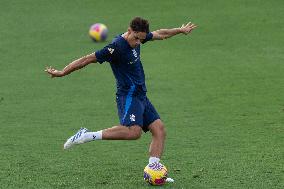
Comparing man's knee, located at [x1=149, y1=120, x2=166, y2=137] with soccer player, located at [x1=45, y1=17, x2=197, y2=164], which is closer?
soccer player, located at [x1=45, y1=17, x2=197, y2=164]

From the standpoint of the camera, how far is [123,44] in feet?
33.1

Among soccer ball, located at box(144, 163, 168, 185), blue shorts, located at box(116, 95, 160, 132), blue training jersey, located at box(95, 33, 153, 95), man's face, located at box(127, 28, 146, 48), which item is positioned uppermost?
man's face, located at box(127, 28, 146, 48)

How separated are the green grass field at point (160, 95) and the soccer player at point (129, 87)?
1.75 ft

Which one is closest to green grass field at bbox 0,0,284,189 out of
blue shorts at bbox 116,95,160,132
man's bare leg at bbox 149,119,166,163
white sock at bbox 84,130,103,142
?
man's bare leg at bbox 149,119,166,163

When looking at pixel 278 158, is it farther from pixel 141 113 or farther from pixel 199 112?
pixel 199 112

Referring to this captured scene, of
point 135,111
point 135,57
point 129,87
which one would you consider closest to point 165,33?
point 135,57

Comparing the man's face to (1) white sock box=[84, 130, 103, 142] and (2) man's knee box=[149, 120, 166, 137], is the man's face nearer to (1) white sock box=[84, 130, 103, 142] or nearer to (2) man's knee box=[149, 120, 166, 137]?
(2) man's knee box=[149, 120, 166, 137]

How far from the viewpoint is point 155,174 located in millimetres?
9789

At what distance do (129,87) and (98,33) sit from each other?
1247 centimetres

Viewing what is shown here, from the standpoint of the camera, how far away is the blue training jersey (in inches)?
396

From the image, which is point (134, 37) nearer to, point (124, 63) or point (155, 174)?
point (124, 63)

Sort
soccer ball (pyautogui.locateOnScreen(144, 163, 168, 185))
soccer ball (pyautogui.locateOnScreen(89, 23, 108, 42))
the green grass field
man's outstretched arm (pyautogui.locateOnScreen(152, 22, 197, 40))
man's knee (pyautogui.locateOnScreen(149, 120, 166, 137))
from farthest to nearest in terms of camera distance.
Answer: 1. soccer ball (pyautogui.locateOnScreen(89, 23, 108, 42))
2. man's outstretched arm (pyautogui.locateOnScreen(152, 22, 197, 40))
3. the green grass field
4. man's knee (pyautogui.locateOnScreen(149, 120, 166, 137))
5. soccer ball (pyautogui.locateOnScreen(144, 163, 168, 185))

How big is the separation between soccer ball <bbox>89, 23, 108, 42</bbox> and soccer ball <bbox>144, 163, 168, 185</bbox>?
12851 millimetres

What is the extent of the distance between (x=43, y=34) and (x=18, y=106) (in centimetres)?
836
